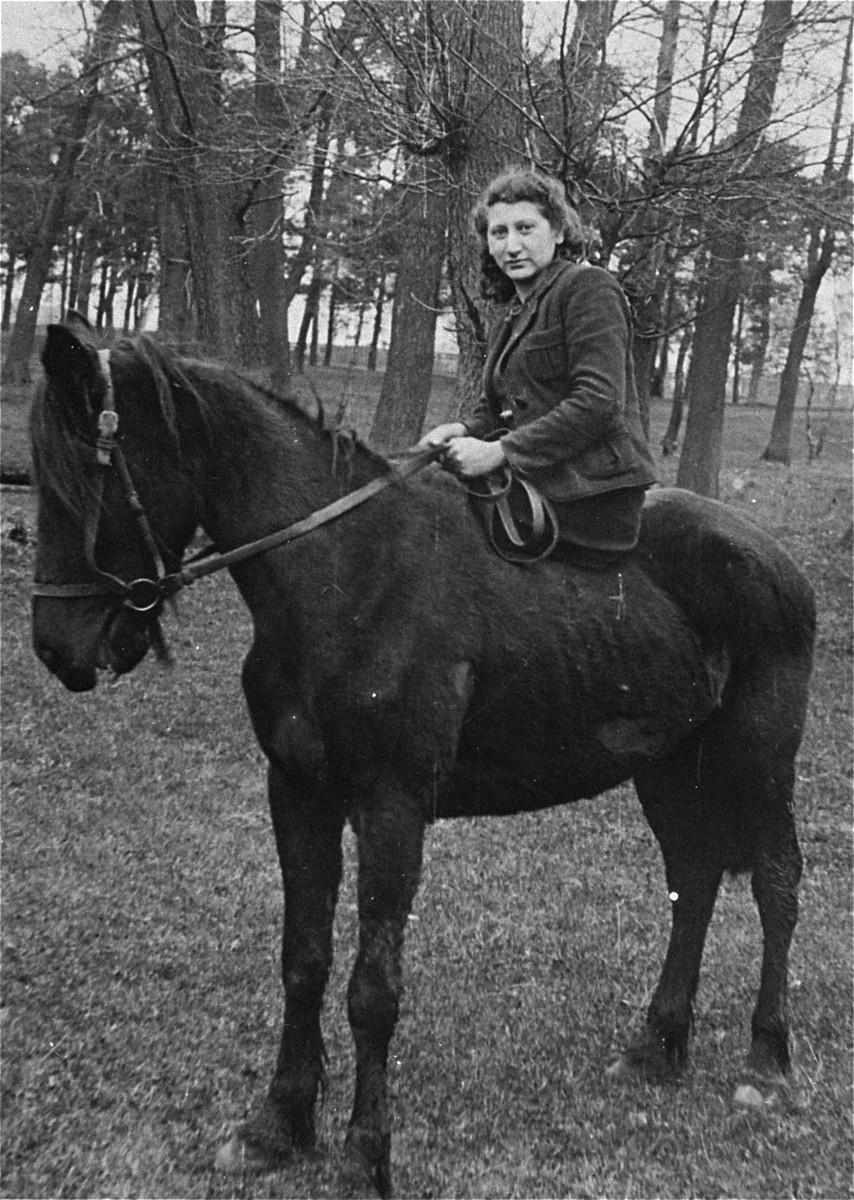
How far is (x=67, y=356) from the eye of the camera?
336 cm

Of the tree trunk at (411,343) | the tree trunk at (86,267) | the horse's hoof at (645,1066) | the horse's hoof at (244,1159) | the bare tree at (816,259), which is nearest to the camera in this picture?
the horse's hoof at (244,1159)

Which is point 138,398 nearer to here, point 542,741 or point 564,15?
point 542,741

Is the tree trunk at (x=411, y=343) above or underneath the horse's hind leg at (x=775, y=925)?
above

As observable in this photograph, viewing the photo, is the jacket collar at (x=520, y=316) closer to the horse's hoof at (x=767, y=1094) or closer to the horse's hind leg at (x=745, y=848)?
the horse's hind leg at (x=745, y=848)

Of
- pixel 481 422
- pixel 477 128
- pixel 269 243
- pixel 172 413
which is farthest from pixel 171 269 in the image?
pixel 172 413

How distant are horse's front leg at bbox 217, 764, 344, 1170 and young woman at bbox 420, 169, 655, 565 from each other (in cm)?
129

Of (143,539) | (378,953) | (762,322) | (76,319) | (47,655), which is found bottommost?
(378,953)

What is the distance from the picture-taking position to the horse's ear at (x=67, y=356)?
3.33 meters

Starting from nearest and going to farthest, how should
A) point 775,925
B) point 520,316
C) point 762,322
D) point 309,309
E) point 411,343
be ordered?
point 520,316
point 775,925
point 411,343
point 762,322
point 309,309

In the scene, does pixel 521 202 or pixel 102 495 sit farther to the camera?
pixel 521 202

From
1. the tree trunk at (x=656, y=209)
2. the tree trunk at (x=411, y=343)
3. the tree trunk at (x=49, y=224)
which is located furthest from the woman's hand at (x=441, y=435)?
the tree trunk at (x=49, y=224)

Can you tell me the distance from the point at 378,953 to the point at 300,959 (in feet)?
1.40

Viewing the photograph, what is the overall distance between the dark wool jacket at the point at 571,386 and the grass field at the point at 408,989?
1.37 metres

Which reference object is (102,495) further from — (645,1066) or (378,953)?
(645,1066)
